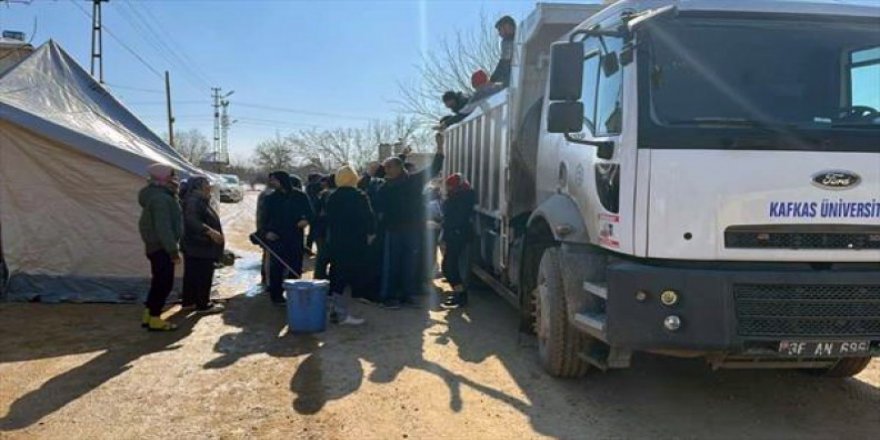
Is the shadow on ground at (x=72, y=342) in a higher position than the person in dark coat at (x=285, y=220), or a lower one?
lower

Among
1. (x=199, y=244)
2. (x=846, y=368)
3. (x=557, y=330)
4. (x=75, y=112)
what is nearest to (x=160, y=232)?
(x=199, y=244)

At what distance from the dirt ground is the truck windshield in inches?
84.0

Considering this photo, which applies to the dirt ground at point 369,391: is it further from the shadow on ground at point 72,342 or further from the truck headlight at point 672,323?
the truck headlight at point 672,323

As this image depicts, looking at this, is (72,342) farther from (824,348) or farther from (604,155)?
(824,348)

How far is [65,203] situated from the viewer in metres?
9.27

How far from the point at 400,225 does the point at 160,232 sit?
302 cm

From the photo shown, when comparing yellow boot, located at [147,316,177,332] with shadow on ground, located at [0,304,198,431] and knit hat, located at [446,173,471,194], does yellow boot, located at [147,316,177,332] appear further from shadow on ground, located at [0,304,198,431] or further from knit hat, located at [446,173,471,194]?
knit hat, located at [446,173,471,194]

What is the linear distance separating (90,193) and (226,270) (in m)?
3.43

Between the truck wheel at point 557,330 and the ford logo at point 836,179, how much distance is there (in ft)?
6.46

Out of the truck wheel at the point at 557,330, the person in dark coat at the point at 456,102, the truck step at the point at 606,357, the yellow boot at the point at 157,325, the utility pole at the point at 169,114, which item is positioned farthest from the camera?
the utility pole at the point at 169,114

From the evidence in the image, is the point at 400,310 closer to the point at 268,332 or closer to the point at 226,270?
the point at 268,332

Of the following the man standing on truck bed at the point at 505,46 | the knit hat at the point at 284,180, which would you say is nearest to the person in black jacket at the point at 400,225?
the knit hat at the point at 284,180

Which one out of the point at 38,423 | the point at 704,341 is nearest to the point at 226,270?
the point at 38,423

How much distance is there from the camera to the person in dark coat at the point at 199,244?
8102mm
